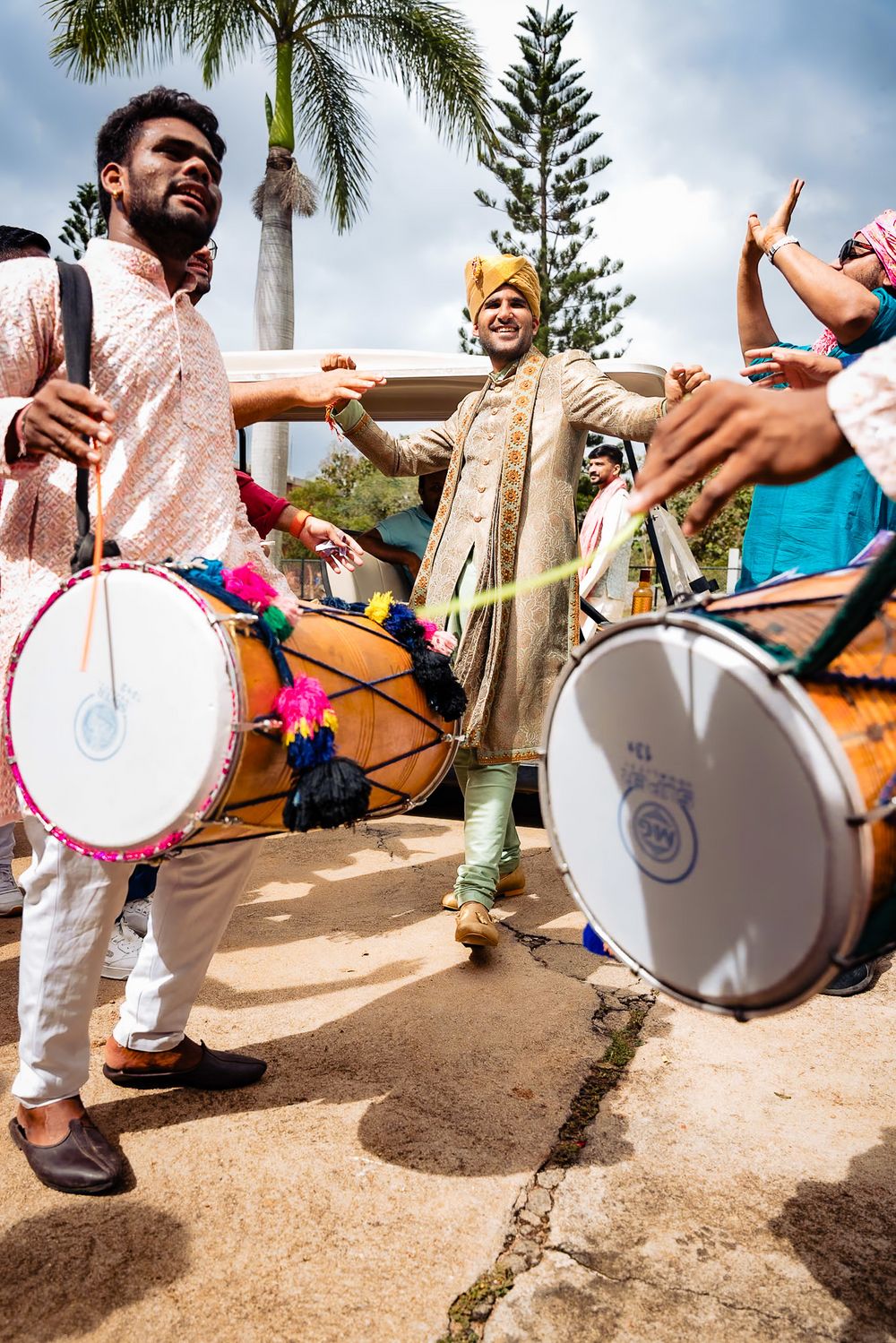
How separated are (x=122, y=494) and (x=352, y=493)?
34621 mm

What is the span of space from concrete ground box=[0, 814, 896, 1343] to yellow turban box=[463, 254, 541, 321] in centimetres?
215

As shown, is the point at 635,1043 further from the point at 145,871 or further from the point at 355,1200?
the point at 145,871

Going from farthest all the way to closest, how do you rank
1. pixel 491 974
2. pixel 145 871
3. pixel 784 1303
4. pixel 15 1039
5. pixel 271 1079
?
pixel 145 871, pixel 491 974, pixel 15 1039, pixel 271 1079, pixel 784 1303

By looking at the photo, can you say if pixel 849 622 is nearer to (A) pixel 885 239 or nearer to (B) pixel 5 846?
(A) pixel 885 239

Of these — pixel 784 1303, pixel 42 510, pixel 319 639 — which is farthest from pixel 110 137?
pixel 784 1303

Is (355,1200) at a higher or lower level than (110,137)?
lower

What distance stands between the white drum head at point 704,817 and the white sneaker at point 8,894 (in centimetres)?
238

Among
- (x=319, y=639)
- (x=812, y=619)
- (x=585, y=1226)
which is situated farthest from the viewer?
(x=319, y=639)

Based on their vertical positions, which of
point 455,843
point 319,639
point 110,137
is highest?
point 110,137

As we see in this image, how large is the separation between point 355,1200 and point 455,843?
261 cm

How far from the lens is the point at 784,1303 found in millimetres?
1428

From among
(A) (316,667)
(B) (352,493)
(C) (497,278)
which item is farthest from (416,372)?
(B) (352,493)

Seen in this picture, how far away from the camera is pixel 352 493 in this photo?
117 ft

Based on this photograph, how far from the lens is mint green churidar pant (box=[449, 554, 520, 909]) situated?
2.86 meters
